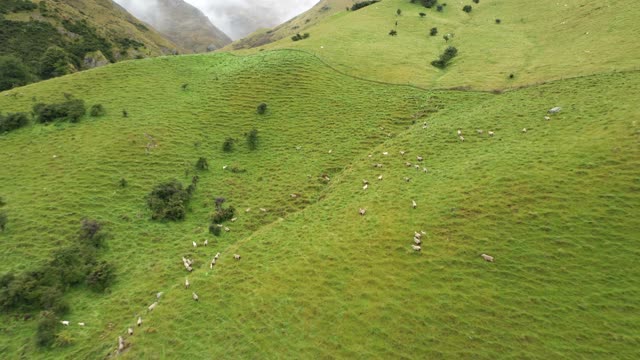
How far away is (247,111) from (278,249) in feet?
77.1

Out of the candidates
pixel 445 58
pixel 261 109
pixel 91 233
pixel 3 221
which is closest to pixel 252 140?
pixel 261 109

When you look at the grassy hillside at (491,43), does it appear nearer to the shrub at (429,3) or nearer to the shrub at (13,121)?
the shrub at (429,3)

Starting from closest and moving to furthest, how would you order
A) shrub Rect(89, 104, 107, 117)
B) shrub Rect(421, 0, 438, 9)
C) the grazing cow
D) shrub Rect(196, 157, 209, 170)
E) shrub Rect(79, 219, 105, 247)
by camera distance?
the grazing cow
shrub Rect(79, 219, 105, 247)
shrub Rect(196, 157, 209, 170)
shrub Rect(89, 104, 107, 117)
shrub Rect(421, 0, 438, 9)

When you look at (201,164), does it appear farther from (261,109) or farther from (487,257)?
(487,257)

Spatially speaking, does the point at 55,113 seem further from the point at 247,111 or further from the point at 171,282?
the point at 171,282

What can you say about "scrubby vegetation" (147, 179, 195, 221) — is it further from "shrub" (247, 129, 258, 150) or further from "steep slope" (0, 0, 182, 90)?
"steep slope" (0, 0, 182, 90)

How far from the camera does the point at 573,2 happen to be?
68.6m

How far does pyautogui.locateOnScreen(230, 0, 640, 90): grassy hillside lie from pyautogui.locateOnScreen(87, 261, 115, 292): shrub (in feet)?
129

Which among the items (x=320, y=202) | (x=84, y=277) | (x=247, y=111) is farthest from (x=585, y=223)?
(x=247, y=111)

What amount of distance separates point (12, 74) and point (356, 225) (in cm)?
7098

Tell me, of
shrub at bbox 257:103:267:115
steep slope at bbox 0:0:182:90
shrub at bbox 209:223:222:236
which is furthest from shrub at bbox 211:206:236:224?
steep slope at bbox 0:0:182:90

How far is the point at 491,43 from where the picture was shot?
6088 cm

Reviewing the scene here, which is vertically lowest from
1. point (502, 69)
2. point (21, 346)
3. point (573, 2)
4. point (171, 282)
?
point (21, 346)

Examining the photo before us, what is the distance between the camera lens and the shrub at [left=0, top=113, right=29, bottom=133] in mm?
35856
